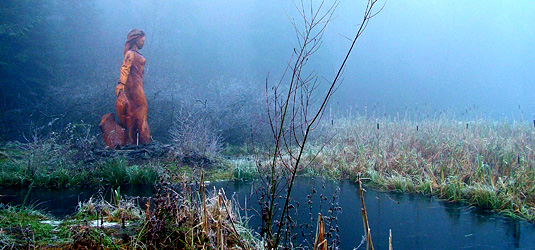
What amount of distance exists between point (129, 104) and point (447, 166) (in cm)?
564

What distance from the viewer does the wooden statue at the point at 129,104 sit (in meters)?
→ 7.38

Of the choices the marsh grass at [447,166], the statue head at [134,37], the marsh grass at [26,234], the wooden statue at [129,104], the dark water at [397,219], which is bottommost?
the dark water at [397,219]

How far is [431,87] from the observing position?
29.1 m

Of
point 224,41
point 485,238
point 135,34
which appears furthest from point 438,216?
point 224,41

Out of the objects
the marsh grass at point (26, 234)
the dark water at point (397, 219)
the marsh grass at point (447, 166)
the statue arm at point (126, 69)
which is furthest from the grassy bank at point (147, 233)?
the statue arm at point (126, 69)

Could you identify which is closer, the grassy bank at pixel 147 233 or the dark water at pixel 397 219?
the grassy bank at pixel 147 233

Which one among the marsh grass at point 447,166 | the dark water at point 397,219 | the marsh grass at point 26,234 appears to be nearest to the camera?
the marsh grass at point 26,234

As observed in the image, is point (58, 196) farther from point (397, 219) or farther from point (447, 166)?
point (447, 166)

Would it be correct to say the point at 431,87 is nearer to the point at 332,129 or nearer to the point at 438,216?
the point at 332,129

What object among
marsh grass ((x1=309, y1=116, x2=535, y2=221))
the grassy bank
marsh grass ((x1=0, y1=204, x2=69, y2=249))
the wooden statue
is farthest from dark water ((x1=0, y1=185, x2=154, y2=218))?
marsh grass ((x1=309, y1=116, x2=535, y2=221))

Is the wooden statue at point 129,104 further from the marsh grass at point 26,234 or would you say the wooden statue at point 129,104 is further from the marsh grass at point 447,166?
the marsh grass at point 26,234

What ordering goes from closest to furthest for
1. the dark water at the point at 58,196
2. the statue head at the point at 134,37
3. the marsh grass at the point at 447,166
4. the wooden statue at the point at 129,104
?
the dark water at the point at 58,196, the marsh grass at the point at 447,166, the wooden statue at the point at 129,104, the statue head at the point at 134,37

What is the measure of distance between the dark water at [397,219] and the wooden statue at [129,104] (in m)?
2.41

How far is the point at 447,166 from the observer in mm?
5660
